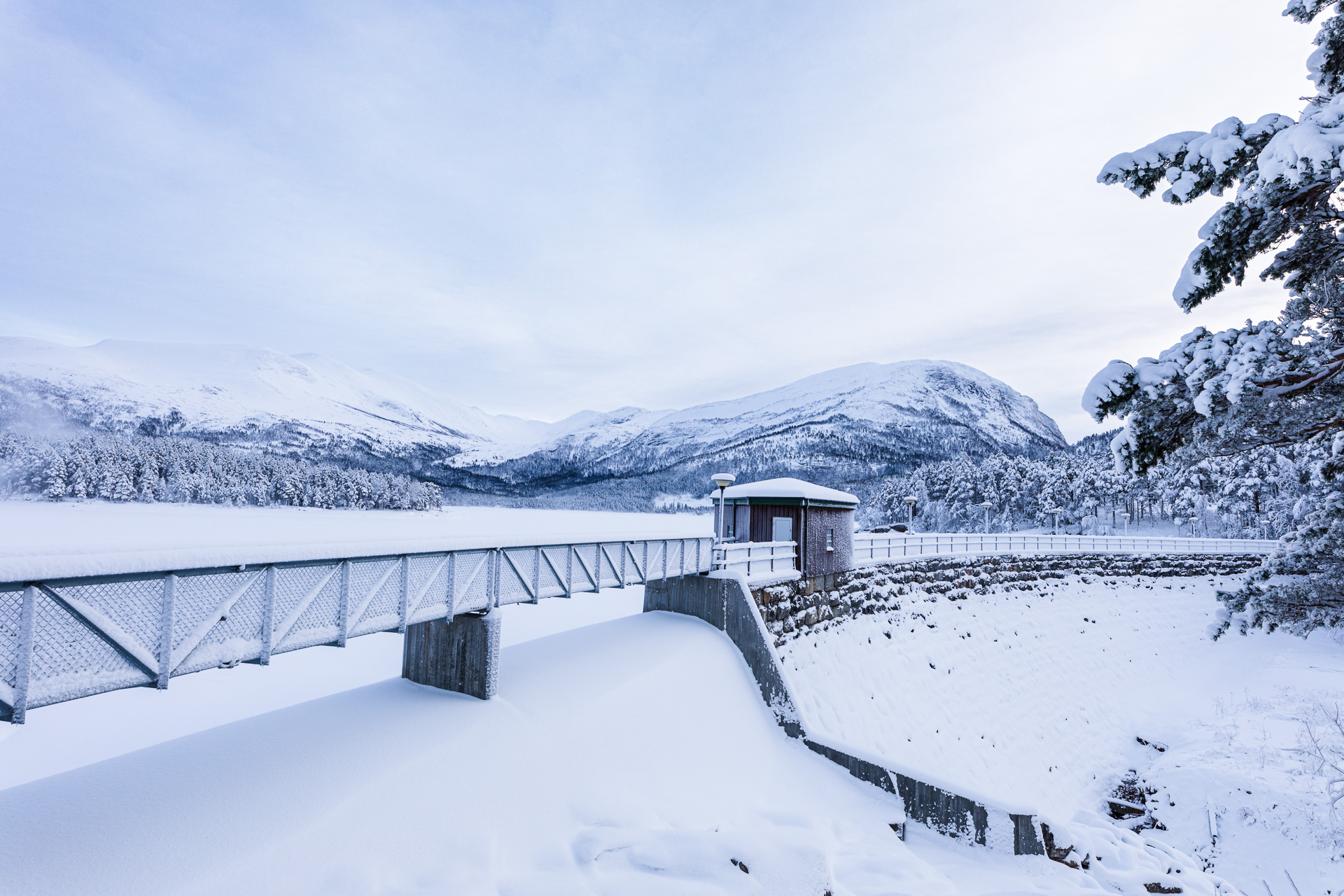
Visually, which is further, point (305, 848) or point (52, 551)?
point (305, 848)

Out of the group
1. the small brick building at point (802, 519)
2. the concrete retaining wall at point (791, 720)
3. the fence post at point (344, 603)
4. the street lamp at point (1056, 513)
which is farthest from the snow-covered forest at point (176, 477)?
the street lamp at point (1056, 513)

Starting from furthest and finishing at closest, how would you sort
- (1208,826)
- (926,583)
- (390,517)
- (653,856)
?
(390,517), (926,583), (1208,826), (653,856)

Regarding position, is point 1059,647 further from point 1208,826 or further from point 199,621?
point 199,621

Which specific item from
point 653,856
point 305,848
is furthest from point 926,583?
point 305,848

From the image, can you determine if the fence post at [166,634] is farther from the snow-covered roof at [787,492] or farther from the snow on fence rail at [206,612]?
the snow-covered roof at [787,492]

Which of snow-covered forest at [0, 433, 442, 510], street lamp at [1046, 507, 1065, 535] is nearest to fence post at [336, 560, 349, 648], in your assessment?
street lamp at [1046, 507, 1065, 535]

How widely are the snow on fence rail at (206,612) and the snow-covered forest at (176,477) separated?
238 feet

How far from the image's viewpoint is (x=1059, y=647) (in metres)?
21.3

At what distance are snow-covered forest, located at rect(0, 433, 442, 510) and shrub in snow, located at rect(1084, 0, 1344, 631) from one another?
79639mm

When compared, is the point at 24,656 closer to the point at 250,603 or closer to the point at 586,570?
the point at 250,603

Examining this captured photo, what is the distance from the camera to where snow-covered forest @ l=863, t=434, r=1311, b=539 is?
5109 centimetres

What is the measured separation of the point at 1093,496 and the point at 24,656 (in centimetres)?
7492

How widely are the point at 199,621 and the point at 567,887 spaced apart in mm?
4255

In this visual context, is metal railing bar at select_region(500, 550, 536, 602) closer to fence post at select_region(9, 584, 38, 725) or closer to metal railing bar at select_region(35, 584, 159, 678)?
metal railing bar at select_region(35, 584, 159, 678)
